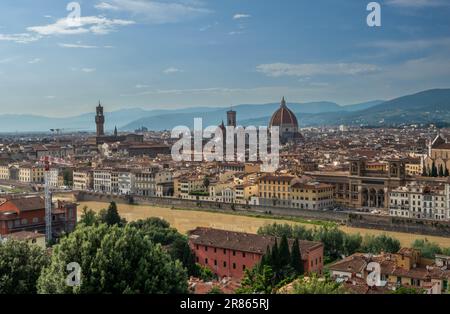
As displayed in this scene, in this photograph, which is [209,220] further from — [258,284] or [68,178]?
[68,178]

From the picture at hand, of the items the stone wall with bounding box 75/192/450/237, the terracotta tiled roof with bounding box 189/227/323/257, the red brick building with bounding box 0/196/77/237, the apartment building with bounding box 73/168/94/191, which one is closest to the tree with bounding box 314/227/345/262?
the terracotta tiled roof with bounding box 189/227/323/257

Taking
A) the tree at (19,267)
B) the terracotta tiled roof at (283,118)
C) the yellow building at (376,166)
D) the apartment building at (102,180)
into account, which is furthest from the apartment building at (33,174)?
the terracotta tiled roof at (283,118)

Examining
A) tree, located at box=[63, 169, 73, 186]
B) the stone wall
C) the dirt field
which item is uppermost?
tree, located at box=[63, 169, 73, 186]

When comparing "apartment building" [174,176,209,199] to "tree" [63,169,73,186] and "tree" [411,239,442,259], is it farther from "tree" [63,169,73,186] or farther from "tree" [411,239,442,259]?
"tree" [411,239,442,259]

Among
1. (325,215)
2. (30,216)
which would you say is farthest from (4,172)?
(30,216)

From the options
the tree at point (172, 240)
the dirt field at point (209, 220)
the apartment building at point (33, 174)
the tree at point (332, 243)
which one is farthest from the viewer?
the apartment building at point (33, 174)

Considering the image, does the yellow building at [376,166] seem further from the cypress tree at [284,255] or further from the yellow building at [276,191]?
the cypress tree at [284,255]
